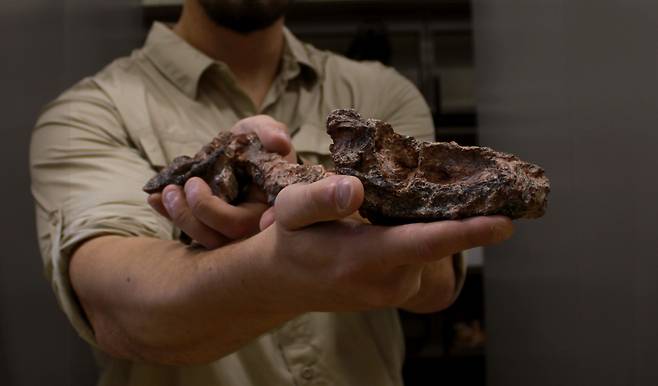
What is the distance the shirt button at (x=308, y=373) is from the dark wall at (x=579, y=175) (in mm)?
353

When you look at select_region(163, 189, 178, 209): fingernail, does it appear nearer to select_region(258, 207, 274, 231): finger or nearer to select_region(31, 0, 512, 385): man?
select_region(31, 0, 512, 385): man

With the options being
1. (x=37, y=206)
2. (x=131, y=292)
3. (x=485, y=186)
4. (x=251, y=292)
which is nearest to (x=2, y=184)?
(x=37, y=206)

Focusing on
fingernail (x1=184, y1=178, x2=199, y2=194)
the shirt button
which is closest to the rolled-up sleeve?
fingernail (x1=184, y1=178, x2=199, y2=194)

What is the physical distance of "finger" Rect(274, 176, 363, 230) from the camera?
675mm

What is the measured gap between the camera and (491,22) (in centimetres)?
128

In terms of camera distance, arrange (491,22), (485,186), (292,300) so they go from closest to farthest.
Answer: (485,186) < (292,300) < (491,22)

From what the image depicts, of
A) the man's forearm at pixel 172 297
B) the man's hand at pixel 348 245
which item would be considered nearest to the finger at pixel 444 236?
the man's hand at pixel 348 245

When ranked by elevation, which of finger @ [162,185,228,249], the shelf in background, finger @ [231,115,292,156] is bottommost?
finger @ [162,185,228,249]

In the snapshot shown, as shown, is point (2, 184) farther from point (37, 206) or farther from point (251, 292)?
point (251, 292)

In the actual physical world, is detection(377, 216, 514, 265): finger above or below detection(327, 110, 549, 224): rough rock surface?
below

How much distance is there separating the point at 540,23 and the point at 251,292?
25.2 inches

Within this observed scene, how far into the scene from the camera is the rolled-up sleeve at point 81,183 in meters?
1.16

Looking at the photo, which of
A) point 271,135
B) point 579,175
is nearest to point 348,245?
point 271,135

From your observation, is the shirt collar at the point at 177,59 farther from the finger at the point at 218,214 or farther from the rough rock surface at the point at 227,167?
the finger at the point at 218,214
